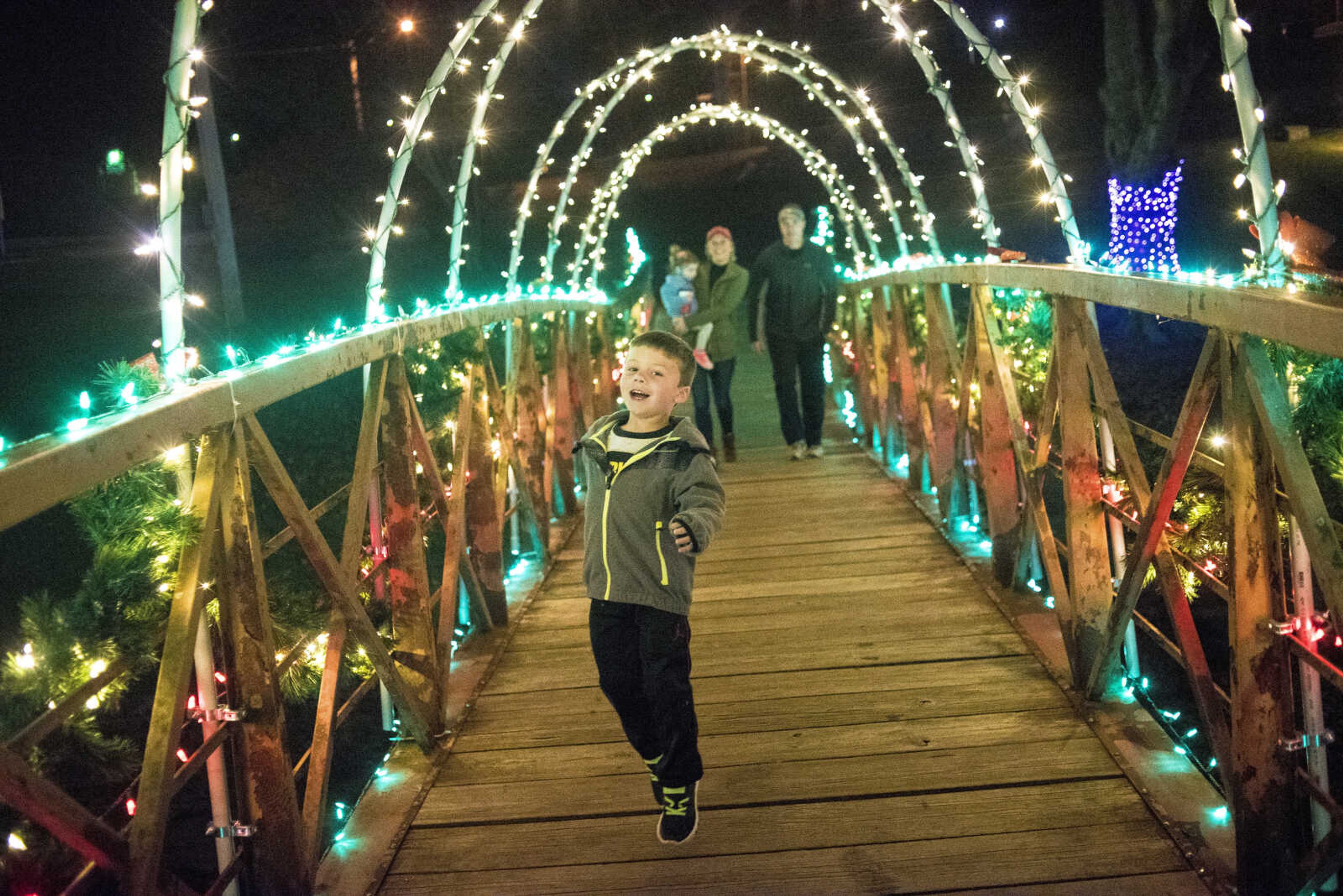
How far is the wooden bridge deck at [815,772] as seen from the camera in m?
2.79

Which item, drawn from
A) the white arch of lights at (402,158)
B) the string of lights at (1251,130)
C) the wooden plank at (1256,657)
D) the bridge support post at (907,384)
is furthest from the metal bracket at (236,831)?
the bridge support post at (907,384)

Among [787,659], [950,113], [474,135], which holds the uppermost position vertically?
[474,135]

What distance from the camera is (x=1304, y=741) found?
254 cm

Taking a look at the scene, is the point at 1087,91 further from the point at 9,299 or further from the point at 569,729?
the point at 569,729

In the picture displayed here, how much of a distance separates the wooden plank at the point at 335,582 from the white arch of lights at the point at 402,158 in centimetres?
108

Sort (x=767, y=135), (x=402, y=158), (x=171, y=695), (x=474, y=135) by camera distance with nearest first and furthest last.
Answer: (x=171, y=695) → (x=402, y=158) → (x=474, y=135) → (x=767, y=135)

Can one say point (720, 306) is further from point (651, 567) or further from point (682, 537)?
point (682, 537)

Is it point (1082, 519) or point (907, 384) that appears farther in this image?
point (907, 384)

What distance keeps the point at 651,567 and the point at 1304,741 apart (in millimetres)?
1465

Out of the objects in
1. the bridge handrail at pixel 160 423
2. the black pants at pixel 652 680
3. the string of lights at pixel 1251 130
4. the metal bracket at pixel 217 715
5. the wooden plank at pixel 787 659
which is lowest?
the wooden plank at pixel 787 659

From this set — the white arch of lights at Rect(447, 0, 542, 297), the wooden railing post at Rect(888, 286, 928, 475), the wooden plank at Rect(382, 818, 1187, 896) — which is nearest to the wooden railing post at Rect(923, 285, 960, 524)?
the wooden railing post at Rect(888, 286, 928, 475)

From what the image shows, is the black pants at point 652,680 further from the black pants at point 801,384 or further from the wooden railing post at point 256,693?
the black pants at point 801,384

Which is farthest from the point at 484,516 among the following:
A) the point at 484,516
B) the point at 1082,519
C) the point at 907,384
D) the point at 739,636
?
the point at 907,384

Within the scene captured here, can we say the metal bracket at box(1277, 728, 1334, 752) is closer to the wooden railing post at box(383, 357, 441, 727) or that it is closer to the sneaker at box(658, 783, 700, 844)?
the sneaker at box(658, 783, 700, 844)
